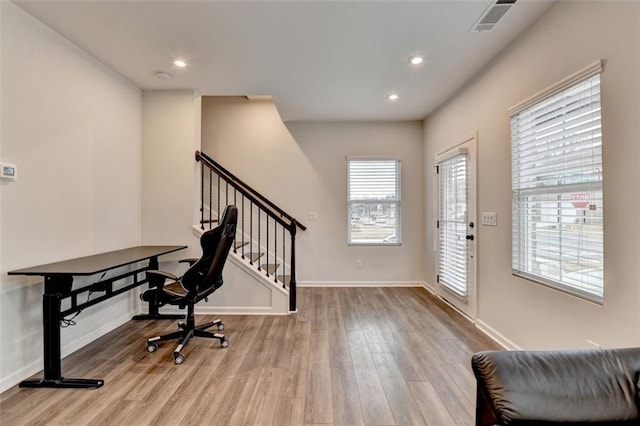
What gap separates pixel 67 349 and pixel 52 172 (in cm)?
148

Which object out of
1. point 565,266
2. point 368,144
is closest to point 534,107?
point 565,266

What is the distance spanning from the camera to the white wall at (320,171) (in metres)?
4.83

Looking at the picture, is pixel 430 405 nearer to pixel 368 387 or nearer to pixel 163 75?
pixel 368 387

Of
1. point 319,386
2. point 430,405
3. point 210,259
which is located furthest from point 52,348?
point 430,405

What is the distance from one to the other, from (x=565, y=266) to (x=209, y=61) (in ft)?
11.0

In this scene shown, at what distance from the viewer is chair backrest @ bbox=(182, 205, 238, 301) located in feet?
8.18

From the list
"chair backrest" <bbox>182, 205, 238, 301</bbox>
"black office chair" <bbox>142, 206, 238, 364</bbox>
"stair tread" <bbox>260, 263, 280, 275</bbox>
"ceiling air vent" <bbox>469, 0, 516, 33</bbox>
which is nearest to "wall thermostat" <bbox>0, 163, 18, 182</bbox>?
"black office chair" <bbox>142, 206, 238, 364</bbox>

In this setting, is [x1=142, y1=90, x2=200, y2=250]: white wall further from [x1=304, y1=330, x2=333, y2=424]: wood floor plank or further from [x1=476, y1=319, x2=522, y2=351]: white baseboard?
[x1=476, y1=319, x2=522, y2=351]: white baseboard

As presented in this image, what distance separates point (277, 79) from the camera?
3.30m

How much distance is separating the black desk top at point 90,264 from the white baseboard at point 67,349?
28.6 inches

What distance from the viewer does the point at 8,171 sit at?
2.08m

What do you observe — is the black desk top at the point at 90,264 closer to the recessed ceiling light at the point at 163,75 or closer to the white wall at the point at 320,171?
the recessed ceiling light at the point at 163,75

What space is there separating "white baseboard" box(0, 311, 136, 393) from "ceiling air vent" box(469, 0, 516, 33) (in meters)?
4.14

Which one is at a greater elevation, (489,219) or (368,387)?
(489,219)
